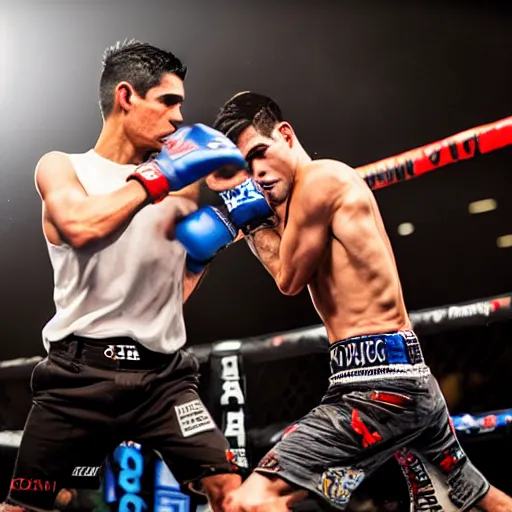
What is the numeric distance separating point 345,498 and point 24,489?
A: 3.26ft

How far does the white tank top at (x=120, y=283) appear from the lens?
2.17 metres

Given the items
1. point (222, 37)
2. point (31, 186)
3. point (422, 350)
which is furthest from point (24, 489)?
point (222, 37)

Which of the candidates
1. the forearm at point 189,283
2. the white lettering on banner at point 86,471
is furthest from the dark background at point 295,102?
the white lettering on banner at point 86,471

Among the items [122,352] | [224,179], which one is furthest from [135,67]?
[122,352]

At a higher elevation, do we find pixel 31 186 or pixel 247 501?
pixel 31 186

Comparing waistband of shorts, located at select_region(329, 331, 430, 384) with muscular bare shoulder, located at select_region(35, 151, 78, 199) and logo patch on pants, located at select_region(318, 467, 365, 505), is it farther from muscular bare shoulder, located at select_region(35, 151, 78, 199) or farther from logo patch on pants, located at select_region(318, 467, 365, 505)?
muscular bare shoulder, located at select_region(35, 151, 78, 199)

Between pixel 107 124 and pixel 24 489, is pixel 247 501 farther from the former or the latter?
pixel 107 124

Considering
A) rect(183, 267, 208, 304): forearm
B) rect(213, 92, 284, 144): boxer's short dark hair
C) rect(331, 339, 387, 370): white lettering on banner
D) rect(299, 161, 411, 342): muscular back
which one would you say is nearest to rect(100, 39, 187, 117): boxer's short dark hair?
rect(213, 92, 284, 144): boxer's short dark hair

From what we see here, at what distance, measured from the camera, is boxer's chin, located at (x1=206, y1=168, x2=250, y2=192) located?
2234 millimetres

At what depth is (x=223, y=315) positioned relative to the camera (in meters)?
2.31

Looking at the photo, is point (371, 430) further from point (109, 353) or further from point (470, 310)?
point (109, 353)

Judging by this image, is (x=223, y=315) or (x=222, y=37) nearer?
(x=223, y=315)

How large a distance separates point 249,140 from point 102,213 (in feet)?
1.89

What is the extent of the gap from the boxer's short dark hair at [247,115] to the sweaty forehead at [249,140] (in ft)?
0.04
